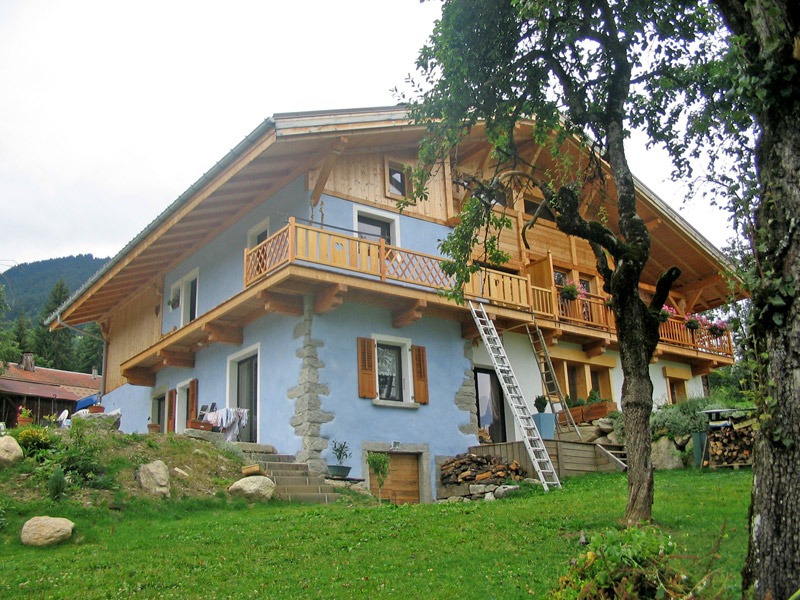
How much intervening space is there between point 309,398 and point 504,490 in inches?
162

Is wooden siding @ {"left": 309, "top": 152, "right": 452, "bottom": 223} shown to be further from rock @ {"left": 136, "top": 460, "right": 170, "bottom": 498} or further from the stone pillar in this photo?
rock @ {"left": 136, "top": 460, "right": 170, "bottom": 498}

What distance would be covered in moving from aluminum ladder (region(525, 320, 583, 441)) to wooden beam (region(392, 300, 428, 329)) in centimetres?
324

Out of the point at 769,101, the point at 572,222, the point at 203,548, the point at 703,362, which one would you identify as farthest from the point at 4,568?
the point at 703,362

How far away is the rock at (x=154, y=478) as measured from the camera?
1226 centimetres

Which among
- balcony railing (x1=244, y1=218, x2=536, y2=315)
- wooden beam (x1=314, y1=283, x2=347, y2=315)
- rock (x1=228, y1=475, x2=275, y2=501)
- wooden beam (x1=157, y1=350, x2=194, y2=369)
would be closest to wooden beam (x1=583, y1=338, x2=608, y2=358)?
balcony railing (x1=244, y1=218, x2=536, y2=315)

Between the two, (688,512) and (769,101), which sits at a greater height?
(769,101)

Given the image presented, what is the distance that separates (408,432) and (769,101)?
39.6ft

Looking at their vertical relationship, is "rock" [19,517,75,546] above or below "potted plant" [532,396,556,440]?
below

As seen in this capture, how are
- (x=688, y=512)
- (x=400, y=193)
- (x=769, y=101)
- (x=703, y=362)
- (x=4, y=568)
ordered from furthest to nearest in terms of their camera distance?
(x=703, y=362)
(x=400, y=193)
(x=688, y=512)
(x=4, y=568)
(x=769, y=101)

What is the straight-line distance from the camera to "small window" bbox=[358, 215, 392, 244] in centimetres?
1791

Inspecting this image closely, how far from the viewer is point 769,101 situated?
5.52 metres

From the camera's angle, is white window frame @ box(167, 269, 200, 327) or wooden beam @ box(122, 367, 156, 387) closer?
white window frame @ box(167, 269, 200, 327)

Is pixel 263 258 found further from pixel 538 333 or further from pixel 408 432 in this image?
pixel 538 333

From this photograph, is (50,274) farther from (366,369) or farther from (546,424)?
(546,424)
